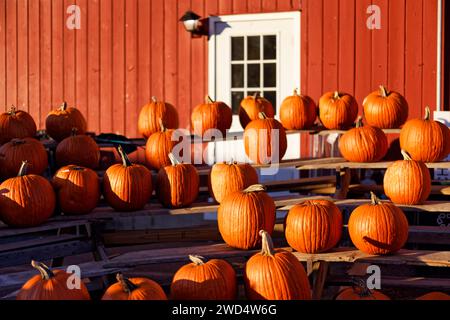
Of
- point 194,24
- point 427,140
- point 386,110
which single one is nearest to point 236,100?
point 194,24

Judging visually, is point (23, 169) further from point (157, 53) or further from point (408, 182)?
point (157, 53)

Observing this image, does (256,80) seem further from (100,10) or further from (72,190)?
(72,190)

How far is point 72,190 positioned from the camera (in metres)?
5.24

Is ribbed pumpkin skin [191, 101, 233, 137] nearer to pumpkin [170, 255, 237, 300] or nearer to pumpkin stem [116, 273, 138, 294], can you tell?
pumpkin [170, 255, 237, 300]

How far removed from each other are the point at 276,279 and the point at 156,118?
10.1 feet

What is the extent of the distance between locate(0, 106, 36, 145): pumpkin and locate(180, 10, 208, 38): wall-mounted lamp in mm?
2808

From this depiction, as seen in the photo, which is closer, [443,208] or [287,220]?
[287,220]

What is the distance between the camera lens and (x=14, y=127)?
6.24m

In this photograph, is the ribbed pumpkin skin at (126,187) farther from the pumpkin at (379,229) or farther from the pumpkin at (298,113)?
the pumpkin at (298,113)

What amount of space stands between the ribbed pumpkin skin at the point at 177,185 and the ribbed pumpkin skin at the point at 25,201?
865 millimetres

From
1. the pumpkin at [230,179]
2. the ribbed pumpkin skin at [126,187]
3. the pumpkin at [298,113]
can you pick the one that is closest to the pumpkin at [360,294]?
the pumpkin at [230,179]

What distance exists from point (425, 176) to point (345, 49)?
322 centimetres

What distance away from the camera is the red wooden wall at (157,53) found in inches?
310
